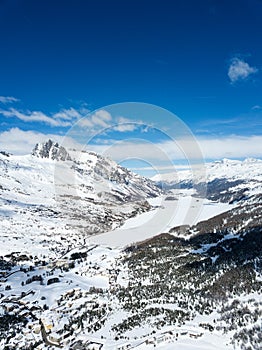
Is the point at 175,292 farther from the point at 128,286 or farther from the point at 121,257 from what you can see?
the point at 121,257

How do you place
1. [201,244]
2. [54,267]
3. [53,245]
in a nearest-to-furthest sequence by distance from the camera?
[54,267] → [201,244] → [53,245]

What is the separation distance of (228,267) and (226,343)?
39540mm

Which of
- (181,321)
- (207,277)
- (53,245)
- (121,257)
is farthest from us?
(53,245)

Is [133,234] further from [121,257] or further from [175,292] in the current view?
[175,292]

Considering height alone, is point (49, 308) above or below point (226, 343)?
below

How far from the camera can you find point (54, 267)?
95.1m

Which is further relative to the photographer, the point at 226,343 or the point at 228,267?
the point at 228,267

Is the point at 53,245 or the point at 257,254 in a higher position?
the point at 257,254

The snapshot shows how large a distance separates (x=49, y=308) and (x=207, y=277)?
109 feet

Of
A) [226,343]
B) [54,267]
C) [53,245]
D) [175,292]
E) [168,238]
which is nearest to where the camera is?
[226,343]

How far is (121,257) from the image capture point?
10350 centimetres

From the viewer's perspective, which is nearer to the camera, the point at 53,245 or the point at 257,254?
the point at 257,254

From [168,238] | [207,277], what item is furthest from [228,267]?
[168,238]

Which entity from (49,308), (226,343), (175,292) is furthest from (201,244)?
(226,343)
